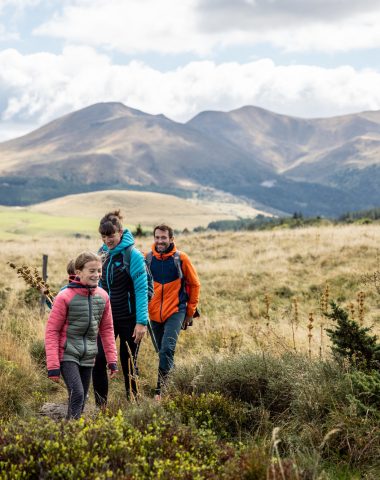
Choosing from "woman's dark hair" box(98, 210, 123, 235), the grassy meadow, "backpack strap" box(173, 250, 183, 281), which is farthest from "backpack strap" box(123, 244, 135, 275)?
the grassy meadow

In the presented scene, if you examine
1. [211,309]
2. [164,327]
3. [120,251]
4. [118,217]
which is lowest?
[211,309]

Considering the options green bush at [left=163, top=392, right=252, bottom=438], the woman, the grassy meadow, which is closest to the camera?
the grassy meadow

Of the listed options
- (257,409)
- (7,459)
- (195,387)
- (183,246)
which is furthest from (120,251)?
Result: (183,246)

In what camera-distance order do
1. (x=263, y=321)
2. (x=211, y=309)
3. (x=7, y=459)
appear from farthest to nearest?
1. (x=211, y=309)
2. (x=263, y=321)
3. (x=7, y=459)

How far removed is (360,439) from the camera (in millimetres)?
3922

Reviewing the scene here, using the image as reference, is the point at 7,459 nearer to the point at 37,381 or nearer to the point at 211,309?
the point at 37,381

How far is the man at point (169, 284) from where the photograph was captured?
629 centimetres

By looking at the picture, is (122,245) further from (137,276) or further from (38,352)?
(38,352)

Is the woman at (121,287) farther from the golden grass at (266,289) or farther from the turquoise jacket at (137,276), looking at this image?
the golden grass at (266,289)

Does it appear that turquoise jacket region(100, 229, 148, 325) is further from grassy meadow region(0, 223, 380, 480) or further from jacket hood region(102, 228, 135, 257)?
grassy meadow region(0, 223, 380, 480)

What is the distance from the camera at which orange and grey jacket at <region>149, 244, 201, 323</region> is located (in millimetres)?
6363

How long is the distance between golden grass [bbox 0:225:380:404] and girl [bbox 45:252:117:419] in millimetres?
1112

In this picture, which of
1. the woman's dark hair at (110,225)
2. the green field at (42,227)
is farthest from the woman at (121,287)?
the green field at (42,227)

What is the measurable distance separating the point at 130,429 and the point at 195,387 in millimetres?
1583
